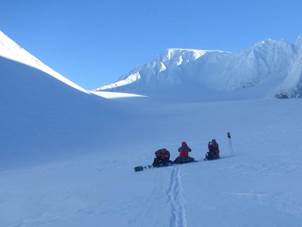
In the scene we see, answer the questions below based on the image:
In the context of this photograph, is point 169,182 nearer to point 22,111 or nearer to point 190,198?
point 190,198

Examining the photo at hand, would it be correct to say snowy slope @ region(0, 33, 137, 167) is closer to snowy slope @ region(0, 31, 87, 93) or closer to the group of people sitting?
snowy slope @ region(0, 31, 87, 93)

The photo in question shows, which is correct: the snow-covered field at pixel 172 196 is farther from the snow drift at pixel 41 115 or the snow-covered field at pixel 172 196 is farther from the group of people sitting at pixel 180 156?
the snow drift at pixel 41 115

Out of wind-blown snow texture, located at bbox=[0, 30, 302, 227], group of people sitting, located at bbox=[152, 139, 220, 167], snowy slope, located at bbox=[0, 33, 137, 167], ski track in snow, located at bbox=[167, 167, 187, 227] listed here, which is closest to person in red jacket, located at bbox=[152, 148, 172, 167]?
group of people sitting, located at bbox=[152, 139, 220, 167]

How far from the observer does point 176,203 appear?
10812mm

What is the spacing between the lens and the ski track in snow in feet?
29.5

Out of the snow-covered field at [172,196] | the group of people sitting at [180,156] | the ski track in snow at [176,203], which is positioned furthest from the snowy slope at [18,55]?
the ski track in snow at [176,203]

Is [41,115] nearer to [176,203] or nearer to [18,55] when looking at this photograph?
[18,55]

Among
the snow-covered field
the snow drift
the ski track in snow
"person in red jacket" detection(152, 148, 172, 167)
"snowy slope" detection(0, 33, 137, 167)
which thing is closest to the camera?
the ski track in snow

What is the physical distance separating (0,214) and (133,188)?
375 centimetres

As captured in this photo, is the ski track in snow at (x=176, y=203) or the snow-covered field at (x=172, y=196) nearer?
the ski track in snow at (x=176, y=203)

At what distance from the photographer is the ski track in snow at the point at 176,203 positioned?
29.5 ft

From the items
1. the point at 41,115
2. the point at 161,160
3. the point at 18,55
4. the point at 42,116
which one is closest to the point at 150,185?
the point at 161,160

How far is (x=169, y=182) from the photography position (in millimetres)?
14531

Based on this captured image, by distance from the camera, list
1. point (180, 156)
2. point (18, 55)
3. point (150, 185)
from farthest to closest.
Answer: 1. point (18, 55)
2. point (180, 156)
3. point (150, 185)
